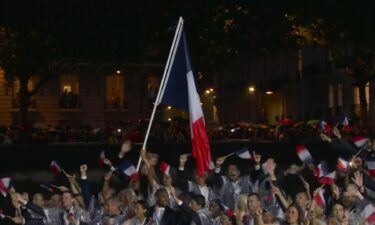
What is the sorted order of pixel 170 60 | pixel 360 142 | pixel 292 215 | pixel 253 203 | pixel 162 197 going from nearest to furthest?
pixel 292 215
pixel 253 203
pixel 162 197
pixel 170 60
pixel 360 142

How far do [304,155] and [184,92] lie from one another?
254 cm

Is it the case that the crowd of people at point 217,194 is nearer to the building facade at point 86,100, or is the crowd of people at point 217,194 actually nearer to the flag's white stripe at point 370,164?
the flag's white stripe at point 370,164

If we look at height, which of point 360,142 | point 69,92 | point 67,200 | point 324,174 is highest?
point 69,92

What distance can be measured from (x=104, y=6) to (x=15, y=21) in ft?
5.18

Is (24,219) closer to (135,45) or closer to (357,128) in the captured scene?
(135,45)

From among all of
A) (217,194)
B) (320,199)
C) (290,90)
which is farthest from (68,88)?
(320,199)

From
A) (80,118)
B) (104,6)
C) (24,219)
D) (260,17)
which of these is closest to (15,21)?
(104,6)

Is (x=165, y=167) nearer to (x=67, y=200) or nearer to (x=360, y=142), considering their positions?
(x=67, y=200)

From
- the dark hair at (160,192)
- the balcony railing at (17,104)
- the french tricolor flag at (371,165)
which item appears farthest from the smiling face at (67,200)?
the balcony railing at (17,104)

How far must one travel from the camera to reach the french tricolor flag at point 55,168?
1546 centimetres

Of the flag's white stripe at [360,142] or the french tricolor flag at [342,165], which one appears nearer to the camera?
the french tricolor flag at [342,165]

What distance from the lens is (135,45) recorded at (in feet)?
67.2

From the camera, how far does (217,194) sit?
597 inches

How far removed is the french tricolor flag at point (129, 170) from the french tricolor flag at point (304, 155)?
266 centimetres
